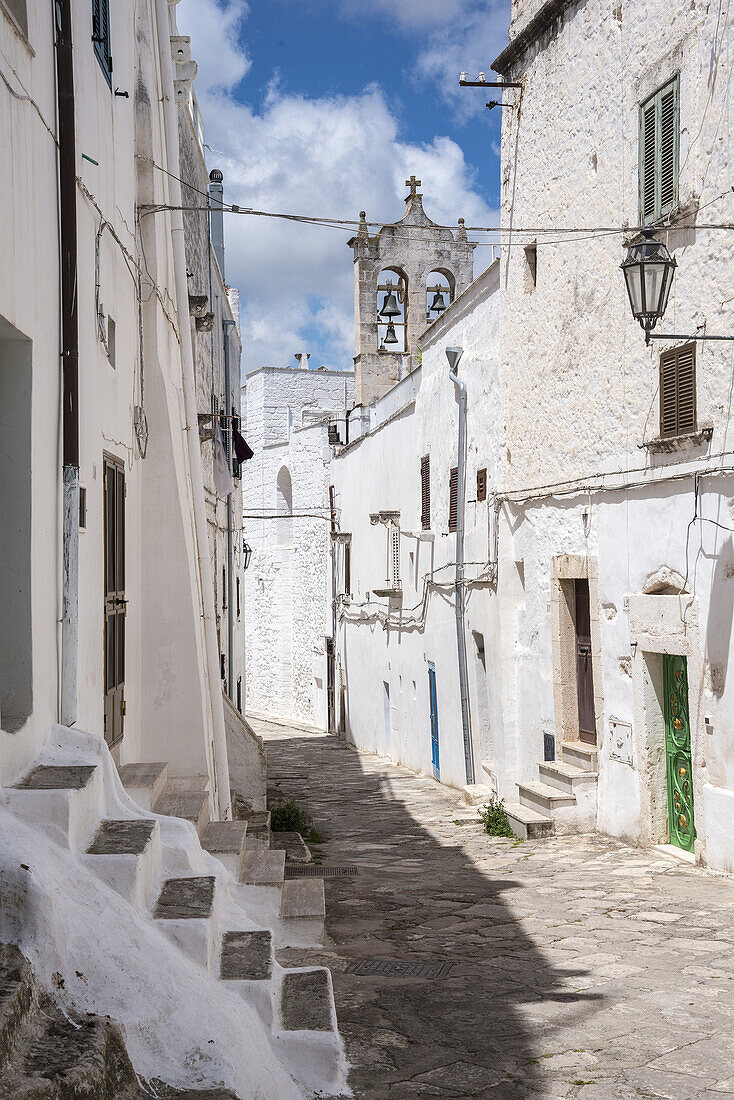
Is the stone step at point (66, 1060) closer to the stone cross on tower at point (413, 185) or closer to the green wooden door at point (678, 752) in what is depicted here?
the green wooden door at point (678, 752)

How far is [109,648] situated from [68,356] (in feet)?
6.36

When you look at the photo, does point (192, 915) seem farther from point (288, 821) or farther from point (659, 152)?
point (659, 152)

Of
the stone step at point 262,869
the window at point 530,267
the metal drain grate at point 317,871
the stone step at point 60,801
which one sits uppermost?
the window at point 530,267

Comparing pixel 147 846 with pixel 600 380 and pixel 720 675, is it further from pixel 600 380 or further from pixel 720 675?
pixel 600 380

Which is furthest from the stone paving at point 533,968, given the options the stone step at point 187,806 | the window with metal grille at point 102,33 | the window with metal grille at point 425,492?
the window with metal grille at point 425,492

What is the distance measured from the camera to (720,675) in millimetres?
8320

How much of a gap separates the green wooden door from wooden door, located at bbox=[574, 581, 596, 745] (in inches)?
60.5

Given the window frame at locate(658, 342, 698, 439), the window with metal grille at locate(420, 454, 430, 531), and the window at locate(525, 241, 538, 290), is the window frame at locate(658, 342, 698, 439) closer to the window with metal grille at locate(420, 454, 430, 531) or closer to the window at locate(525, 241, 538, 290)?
the window at locate(525, 241, 538, 290)

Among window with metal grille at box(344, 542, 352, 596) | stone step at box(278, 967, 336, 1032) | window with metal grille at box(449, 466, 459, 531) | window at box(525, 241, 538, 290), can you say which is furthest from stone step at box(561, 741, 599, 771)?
window with metal grille at box(344, 542, 352, 596)

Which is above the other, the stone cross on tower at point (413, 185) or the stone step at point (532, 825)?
the stone cross on tower at point (413, 185)

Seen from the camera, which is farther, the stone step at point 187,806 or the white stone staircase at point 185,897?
the stone step at point 187,806

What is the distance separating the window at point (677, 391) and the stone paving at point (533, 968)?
3.66m

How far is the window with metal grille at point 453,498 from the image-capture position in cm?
1540

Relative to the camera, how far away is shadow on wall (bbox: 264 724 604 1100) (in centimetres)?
402
